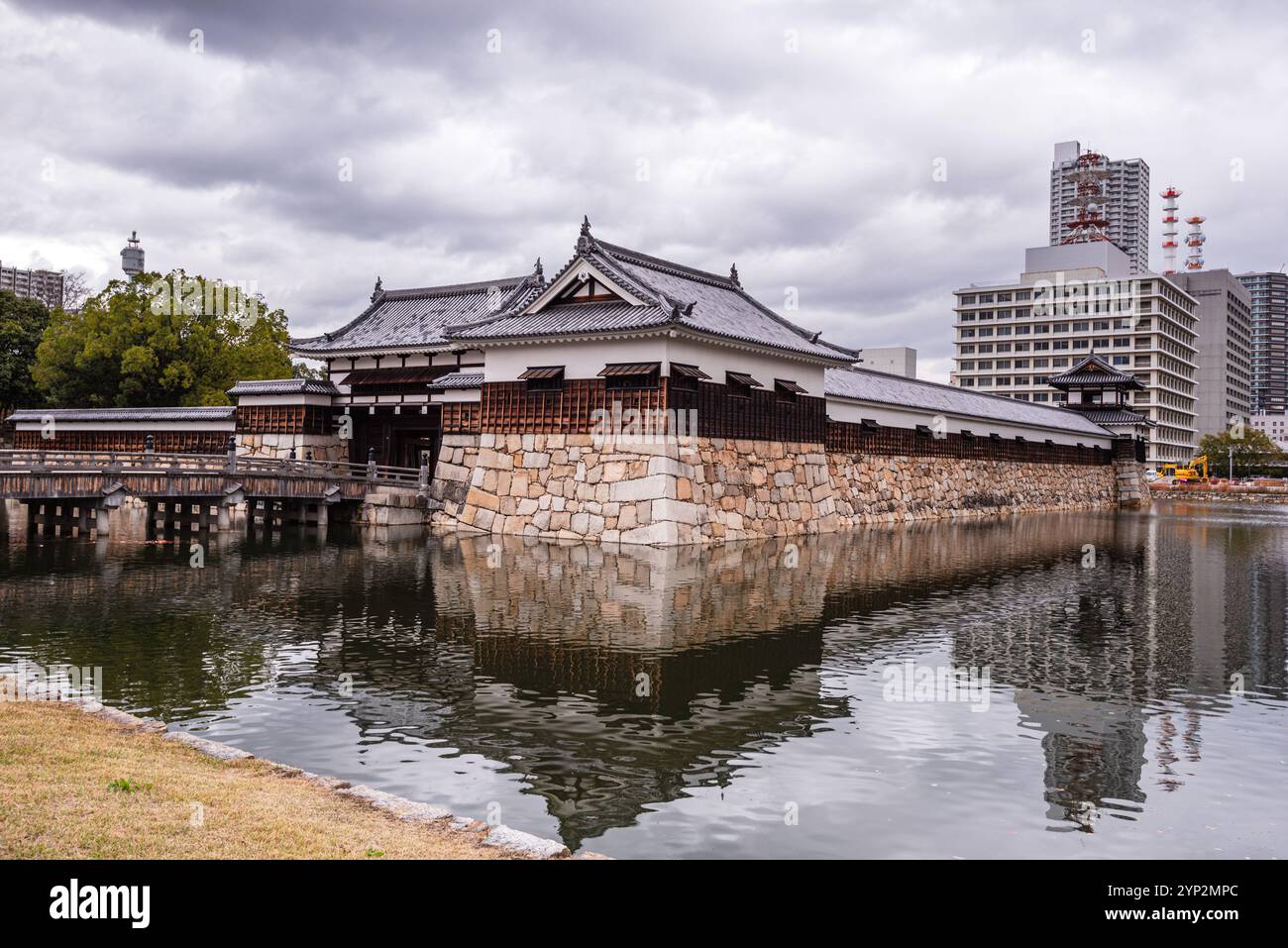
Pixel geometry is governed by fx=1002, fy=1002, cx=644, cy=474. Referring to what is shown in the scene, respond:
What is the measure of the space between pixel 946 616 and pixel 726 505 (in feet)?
51.3

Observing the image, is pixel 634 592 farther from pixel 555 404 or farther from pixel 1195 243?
pixel 1195 243

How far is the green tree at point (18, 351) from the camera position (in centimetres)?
6022

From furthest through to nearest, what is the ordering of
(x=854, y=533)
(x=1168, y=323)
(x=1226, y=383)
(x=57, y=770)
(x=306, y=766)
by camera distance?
(x=1226, y=383) → (x=1168, y=323) → (x=854, y=533) → (x=306, y=766) → (x=57, y=770)

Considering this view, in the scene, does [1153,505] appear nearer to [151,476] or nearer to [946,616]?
[946,616]

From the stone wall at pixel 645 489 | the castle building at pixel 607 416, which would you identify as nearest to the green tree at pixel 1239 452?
the castle building at pixel 607 416

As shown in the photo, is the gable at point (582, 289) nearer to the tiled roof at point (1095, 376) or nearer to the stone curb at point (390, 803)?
the stone curb at point (390, 803)

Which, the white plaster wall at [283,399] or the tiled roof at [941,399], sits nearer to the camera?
the white plaster wall at [283,399]

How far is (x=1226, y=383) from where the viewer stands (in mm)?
145500

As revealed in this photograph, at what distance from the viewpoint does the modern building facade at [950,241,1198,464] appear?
11744 centimetres

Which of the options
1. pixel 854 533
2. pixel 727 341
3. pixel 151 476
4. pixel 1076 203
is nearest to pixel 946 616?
pixel 727 341

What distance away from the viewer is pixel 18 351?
60.8 metres

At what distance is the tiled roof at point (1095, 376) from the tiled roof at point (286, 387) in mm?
56038

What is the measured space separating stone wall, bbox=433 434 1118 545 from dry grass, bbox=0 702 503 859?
2305 cm
